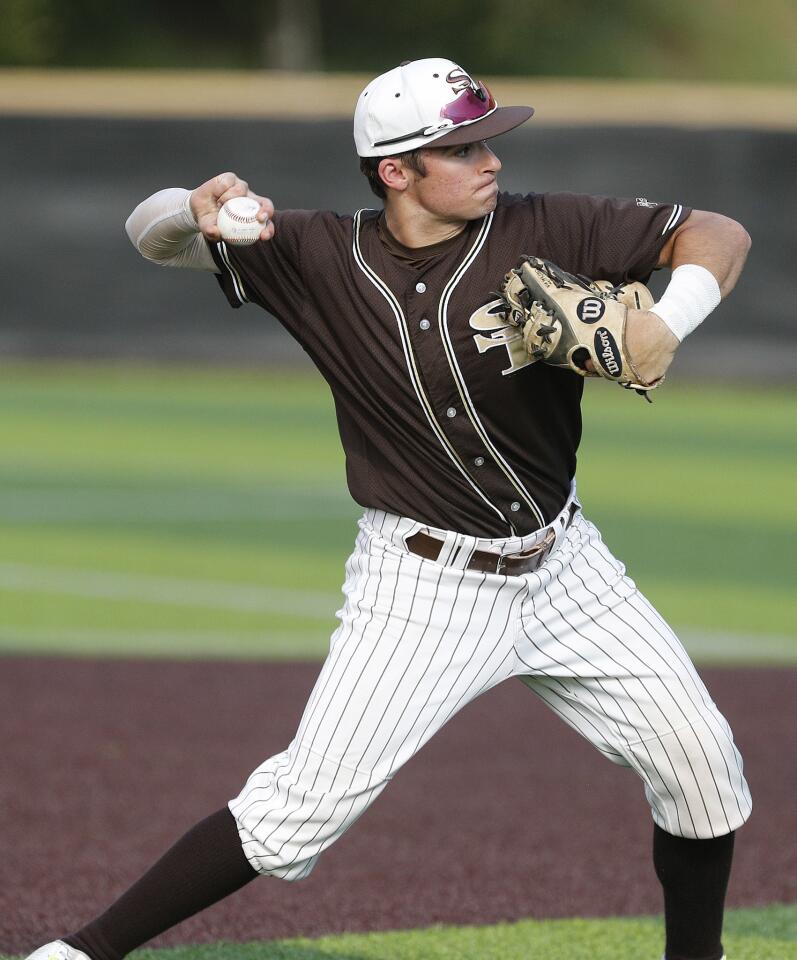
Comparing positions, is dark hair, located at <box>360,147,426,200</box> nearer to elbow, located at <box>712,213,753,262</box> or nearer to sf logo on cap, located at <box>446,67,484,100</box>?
sf logo on cap, located at <box>446,67,484,100</box>

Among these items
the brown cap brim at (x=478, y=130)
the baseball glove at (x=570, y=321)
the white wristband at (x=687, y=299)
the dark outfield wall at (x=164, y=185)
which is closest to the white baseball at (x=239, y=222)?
the brown cap brim at (x=478, y=130)

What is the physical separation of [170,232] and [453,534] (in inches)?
36.9

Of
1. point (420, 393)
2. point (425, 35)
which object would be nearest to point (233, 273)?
point (420, 393)

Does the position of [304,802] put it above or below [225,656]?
above

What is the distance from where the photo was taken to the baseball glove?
11.0 ft

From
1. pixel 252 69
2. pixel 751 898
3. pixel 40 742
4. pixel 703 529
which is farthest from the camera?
pixel 252 69

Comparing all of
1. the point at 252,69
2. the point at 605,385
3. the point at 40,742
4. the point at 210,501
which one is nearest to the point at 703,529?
the point at 210,501

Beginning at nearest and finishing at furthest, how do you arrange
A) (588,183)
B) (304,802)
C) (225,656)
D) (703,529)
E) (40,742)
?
1. (304,802)
2. (40,742)
3. (225,656)
4. (703,529)
5. (588,183)

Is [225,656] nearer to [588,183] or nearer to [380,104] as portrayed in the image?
[380,104]

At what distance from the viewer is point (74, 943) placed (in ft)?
11.7

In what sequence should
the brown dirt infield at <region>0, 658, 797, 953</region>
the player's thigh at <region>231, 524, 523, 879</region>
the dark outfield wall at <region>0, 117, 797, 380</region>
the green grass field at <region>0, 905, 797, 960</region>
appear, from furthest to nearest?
1. the dark outfield wall at <region>0, 117, 797, 380</region>
2. the brown dirt infield at <region>0, 658, 797, 953</region>
3. the green grass field at <region>0, 905, 797, 960</region>
4. the player's thigh at <region>231, 524, 523, 879</region>

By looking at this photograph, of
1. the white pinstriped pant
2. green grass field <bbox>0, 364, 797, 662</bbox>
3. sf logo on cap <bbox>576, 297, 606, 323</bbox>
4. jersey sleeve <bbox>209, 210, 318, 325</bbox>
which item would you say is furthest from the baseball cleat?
green grass field <bbox>0, 364, 797, 662</bbox>

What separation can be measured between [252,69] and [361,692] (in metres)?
29.2

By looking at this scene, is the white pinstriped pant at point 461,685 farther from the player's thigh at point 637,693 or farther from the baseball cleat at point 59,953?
the baseball cleat at point 59,953
